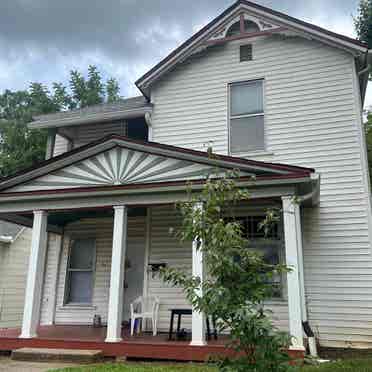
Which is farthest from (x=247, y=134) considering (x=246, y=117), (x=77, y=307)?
(x=77, y=307)

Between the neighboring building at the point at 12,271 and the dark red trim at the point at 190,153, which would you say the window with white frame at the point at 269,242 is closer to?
the dark red trim at the point at 190,153

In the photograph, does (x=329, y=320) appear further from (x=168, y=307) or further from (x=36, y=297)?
(x=36, y=297)

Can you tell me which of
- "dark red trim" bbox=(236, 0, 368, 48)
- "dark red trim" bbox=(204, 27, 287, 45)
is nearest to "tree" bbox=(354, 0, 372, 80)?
"dark red trim" bbox=(236, 0, 368, 48)

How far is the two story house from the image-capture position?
7328 millimetres

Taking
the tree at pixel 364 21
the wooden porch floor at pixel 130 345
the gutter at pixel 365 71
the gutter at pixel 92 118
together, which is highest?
the tree at pixel 364 21

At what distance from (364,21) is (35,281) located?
654 inches

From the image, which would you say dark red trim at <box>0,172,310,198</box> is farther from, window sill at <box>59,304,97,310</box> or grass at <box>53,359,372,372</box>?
window sill at <box>59,304,97,310</box>

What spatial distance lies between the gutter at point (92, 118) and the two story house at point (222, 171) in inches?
1.3

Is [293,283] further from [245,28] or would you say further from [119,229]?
[245,28]

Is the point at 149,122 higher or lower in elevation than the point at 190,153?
higher

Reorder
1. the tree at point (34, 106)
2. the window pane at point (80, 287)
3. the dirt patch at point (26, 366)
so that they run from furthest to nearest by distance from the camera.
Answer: the tree at point (34, 106), the window pane at point (80, 287), the dirt patch at point (26, 366)

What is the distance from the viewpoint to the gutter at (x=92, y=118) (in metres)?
10.4

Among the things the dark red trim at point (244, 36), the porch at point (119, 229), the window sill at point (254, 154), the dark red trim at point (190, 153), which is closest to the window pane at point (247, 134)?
the window sill at point (254, 154)

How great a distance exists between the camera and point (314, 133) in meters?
8.84
